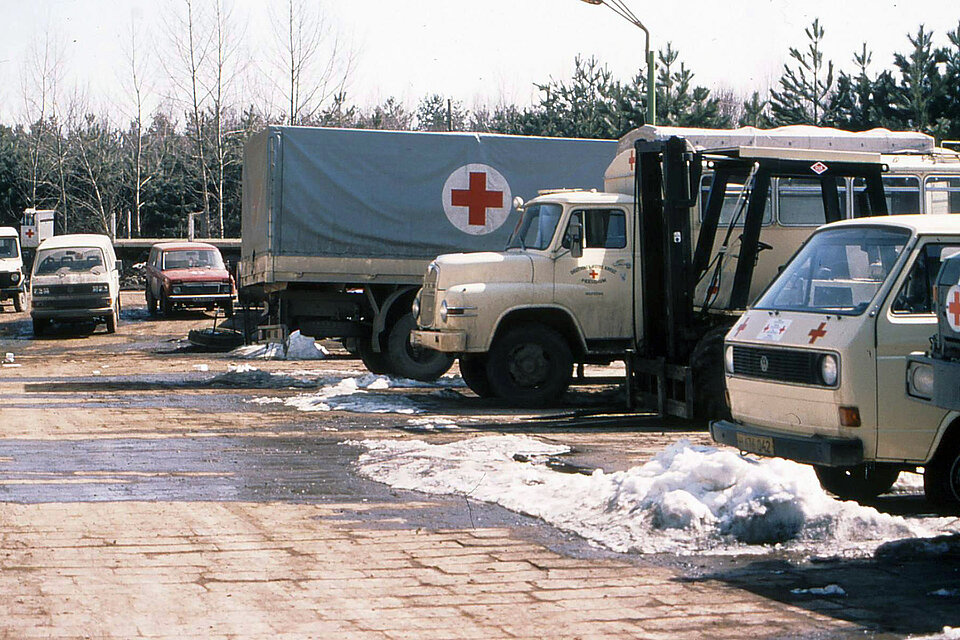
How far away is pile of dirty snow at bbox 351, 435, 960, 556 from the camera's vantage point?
743 cm

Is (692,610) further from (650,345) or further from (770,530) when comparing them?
(650,345)

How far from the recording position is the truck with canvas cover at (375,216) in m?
18.1

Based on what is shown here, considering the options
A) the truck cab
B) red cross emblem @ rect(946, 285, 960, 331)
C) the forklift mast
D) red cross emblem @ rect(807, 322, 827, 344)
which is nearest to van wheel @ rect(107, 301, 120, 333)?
the forklift mast

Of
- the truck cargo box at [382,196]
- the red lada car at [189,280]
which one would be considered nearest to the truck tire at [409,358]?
the truck cargo box at [382,196]

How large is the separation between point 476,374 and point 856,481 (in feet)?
23.1

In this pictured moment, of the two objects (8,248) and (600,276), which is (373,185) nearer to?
(600,276)

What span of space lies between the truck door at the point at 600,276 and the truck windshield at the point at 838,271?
5.80m

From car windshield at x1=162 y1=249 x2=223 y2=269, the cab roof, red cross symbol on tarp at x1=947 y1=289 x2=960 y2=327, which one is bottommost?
red cross symbol on tarp at x1=947 y1=289 x2=960 y2=327

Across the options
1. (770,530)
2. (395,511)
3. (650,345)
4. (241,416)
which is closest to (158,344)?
(241,416)

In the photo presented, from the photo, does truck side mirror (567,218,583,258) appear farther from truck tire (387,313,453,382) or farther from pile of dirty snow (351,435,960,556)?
pile of dirty snow (351,435,960,556)

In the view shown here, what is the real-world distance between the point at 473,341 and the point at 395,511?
6249 millimetres

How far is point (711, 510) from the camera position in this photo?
7.62 metres

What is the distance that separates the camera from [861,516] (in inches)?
298

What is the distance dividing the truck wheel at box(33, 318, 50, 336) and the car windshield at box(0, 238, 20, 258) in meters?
7.25
